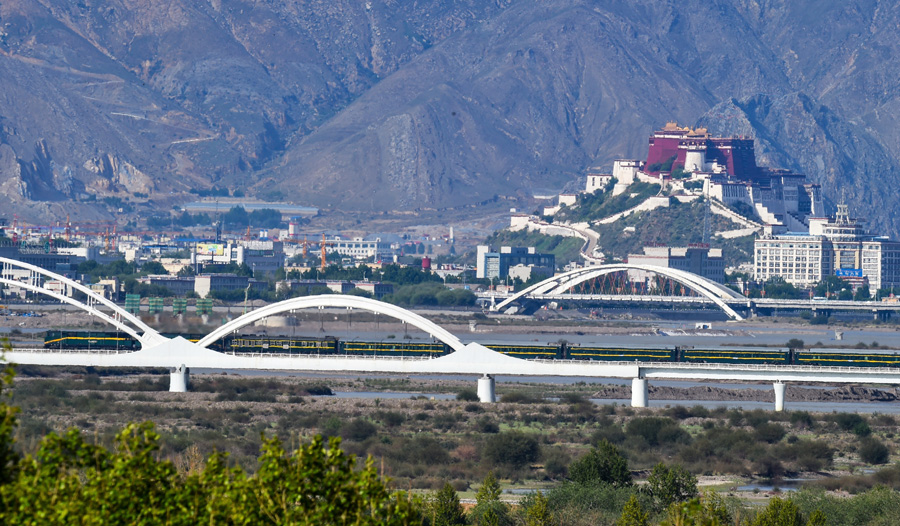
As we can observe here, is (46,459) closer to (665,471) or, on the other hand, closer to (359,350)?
(665,471)

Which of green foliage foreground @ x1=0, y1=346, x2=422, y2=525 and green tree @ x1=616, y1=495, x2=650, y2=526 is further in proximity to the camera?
green tree @ x1=616, y1=495, x2=650, y2=526

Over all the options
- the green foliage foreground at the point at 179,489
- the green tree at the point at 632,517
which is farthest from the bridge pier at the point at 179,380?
the green foliage foreground at the point at 179,489

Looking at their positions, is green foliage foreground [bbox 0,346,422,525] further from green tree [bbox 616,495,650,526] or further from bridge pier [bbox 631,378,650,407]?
bridge pier [bbox 631,378,650,407]

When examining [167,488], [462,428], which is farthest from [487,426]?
[167,488]

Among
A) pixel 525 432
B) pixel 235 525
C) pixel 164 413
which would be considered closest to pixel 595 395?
pixel 525 432

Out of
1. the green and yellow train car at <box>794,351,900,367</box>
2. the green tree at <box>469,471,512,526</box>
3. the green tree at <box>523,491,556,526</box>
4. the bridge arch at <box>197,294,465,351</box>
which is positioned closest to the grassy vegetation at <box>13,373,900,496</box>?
the bridge arch at <box>197,294,465,351</box>

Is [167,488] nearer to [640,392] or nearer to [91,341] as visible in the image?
[640,392]

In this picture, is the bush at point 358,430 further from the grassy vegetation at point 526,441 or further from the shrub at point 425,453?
the shrub at point 425,453
